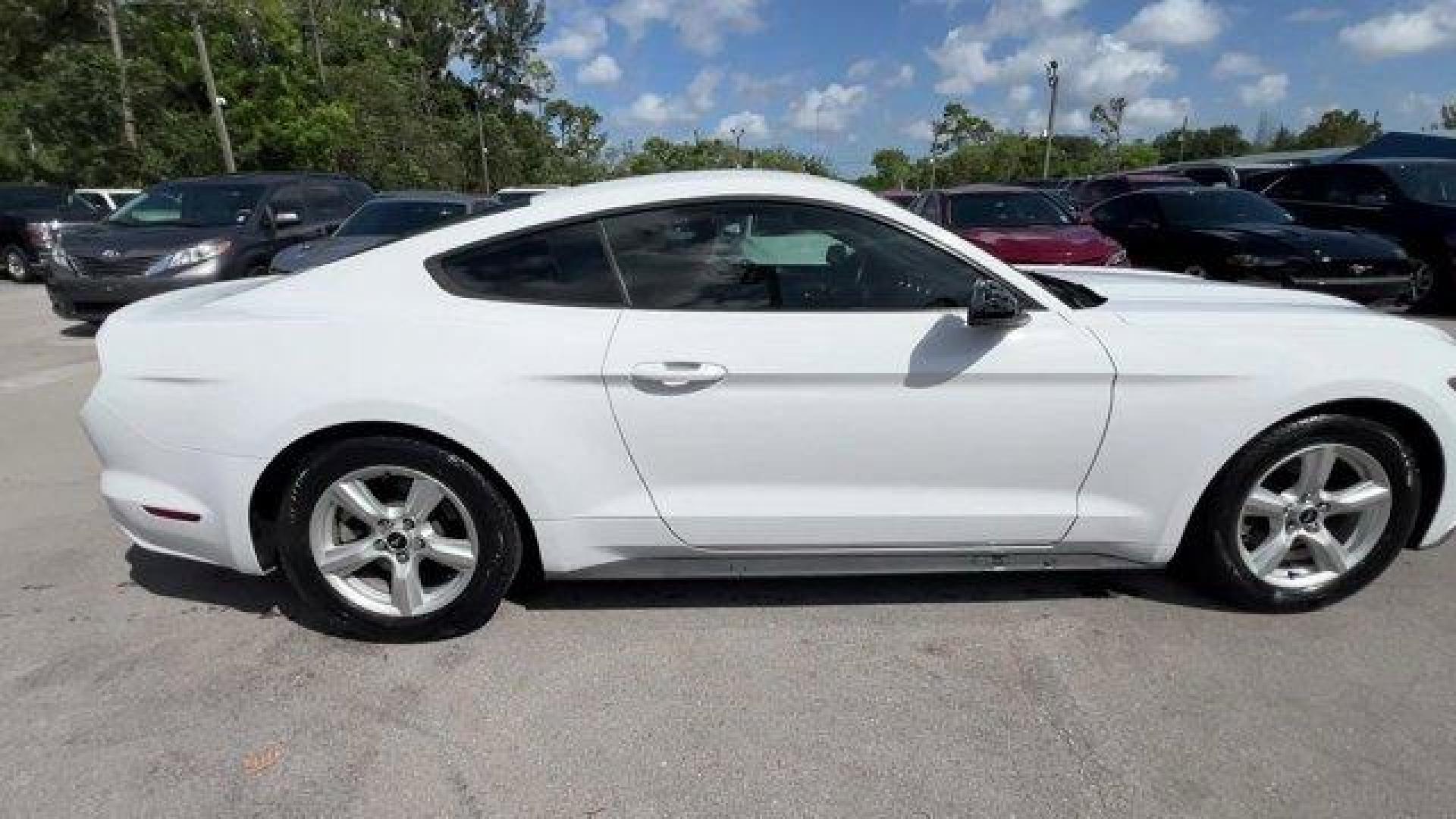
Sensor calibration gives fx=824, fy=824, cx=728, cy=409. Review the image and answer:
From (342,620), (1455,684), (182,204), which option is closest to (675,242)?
(342,620)

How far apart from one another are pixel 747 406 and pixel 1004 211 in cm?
731

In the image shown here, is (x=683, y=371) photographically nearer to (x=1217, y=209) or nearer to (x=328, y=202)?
(x=1217, y=209)

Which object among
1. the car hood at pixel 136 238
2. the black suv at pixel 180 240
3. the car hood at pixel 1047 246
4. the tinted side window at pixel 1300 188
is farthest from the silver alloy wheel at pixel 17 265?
the tinted side window at pixel 1300 188

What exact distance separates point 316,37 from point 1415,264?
139ft

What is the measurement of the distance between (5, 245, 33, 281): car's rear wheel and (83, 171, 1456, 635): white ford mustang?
586 inches

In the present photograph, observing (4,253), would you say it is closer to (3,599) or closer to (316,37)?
(3,599)

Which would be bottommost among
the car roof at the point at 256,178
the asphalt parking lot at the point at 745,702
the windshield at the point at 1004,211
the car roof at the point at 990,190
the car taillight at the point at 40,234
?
the asphalt parking lot at the point at 745,702

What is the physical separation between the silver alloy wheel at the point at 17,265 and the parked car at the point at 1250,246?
55.6ft

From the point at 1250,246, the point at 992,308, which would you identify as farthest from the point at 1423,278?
the point at 992,308

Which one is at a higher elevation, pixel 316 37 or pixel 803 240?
pixel 316 37

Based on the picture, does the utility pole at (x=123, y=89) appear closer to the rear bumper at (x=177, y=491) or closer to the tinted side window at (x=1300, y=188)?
the rear bumper at (x=177, y=491)

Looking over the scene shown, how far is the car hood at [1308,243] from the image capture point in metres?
7.71

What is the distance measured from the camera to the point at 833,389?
2.55 metres

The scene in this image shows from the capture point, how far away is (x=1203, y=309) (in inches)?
114
